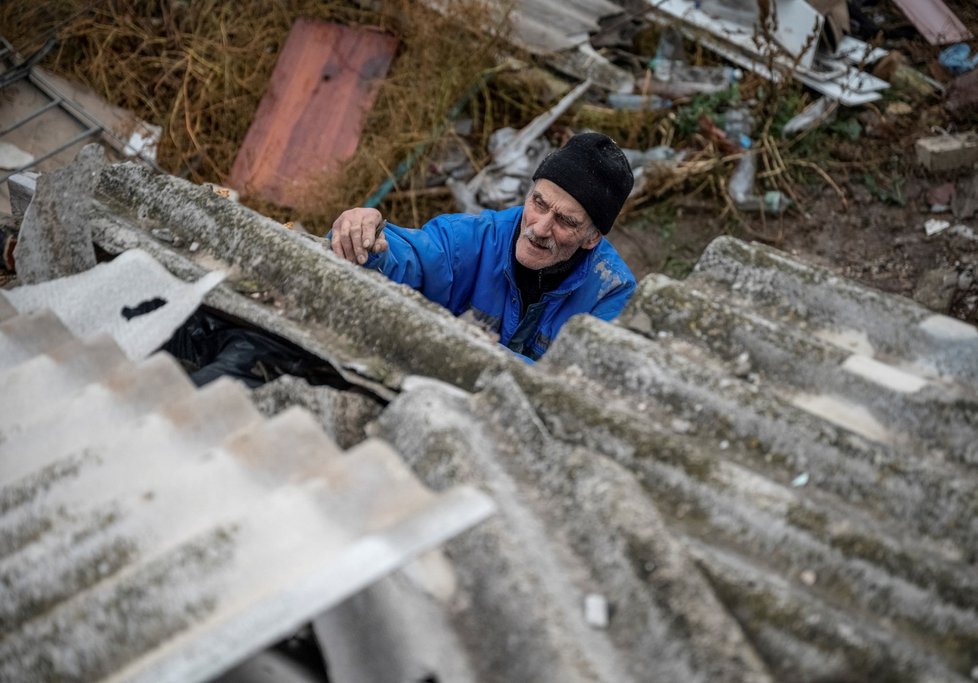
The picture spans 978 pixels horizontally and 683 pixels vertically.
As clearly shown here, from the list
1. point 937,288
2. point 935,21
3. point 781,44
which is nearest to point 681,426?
point 937,288

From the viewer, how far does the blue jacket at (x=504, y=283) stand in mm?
3344

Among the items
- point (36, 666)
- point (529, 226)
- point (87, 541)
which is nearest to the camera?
point (36, 666)

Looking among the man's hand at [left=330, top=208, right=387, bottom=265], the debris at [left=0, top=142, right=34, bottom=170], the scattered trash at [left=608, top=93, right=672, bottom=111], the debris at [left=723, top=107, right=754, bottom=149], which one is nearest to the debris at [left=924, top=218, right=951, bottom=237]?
the debris at [left=723, top=107, right=754, bottom=149]

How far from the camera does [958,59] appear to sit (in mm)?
6020

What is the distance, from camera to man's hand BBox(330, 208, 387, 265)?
102 inches

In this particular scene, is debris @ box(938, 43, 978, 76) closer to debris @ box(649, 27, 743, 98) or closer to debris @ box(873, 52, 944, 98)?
debris @ box(873, 52, 944, 98)

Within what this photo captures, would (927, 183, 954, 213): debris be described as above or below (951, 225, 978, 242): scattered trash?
above

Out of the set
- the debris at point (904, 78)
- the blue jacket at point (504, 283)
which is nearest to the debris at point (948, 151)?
the debris at point (904, 78)

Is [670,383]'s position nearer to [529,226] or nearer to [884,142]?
[529,226]

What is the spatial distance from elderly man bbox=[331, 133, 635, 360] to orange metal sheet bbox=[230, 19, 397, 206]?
2.41 metres

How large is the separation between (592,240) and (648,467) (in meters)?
1.79

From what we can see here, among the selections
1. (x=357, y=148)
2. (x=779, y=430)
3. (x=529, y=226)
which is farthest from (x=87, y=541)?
(x=357, y=148)

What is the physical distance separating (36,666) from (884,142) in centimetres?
593

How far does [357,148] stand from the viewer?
564 centimetres
